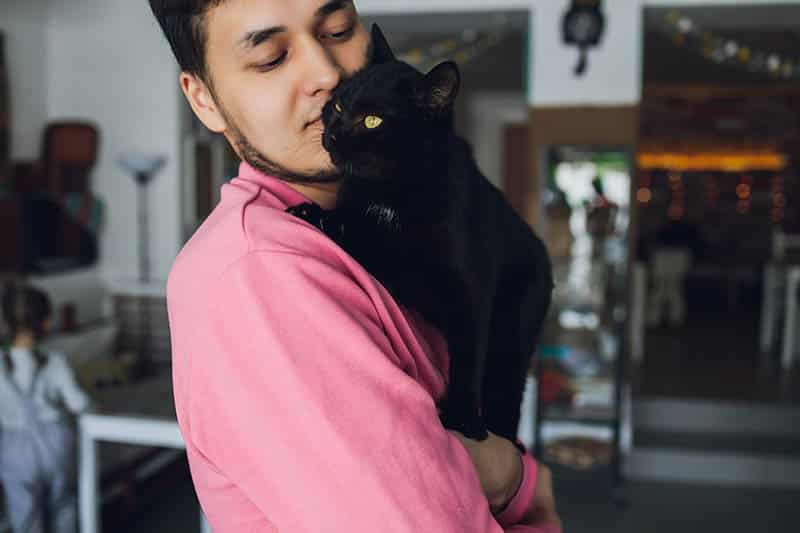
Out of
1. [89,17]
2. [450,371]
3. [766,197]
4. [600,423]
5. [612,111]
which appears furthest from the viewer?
[766,197]

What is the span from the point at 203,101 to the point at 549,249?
3.91 metres

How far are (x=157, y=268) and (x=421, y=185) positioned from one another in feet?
17.1

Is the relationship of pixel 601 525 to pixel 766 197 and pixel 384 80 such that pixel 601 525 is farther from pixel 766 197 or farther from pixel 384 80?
pixel 766 197

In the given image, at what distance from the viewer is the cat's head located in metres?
0.82

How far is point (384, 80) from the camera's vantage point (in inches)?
34.6

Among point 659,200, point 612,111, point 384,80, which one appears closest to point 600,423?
point 612,111

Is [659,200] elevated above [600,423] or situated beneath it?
elevated above

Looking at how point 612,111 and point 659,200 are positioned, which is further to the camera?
point 659,200

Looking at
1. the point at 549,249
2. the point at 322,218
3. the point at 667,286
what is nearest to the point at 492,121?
the point at 667,286

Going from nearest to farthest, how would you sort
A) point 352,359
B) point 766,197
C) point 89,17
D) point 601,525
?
point 352,359, point 601,525, point 89,17, point 766,197

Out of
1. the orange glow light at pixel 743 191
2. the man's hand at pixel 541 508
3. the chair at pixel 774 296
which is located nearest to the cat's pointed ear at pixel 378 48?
the man's hand at pixel 541 508

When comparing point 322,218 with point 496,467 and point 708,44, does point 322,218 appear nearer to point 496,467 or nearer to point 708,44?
point 496,467

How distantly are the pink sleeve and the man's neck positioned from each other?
234 mm

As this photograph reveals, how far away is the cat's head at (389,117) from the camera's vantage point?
824 mm
